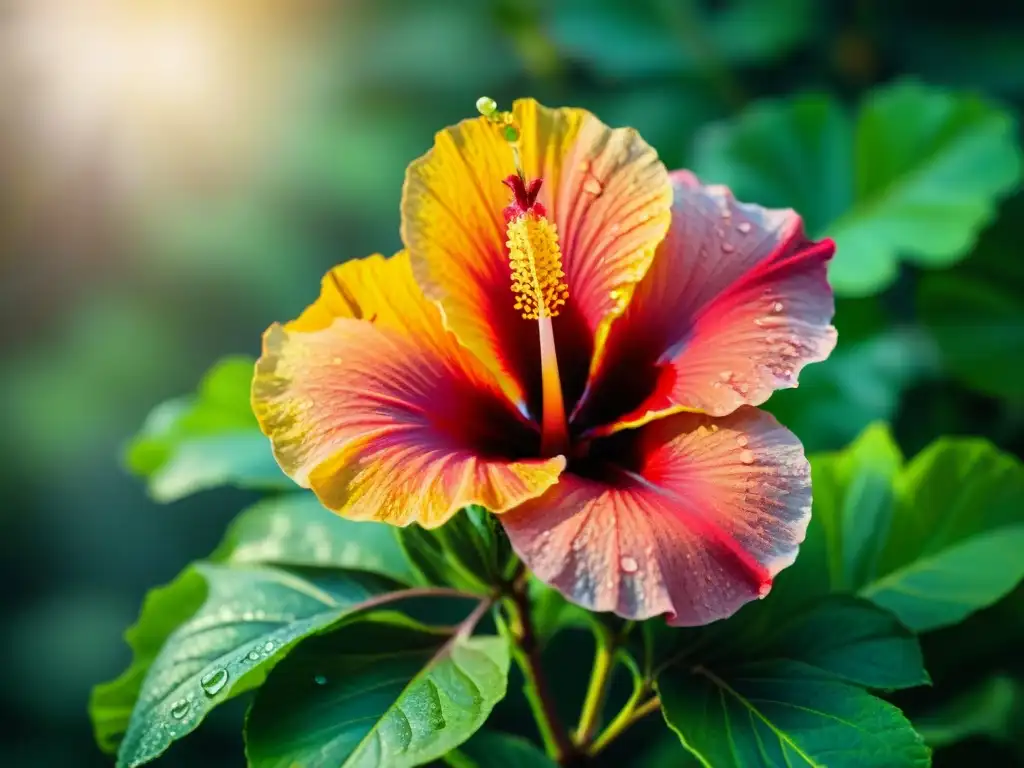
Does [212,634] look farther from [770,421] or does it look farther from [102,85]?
[102,85]

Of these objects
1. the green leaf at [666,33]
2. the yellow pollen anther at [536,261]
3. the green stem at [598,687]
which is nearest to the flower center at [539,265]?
the yellow pollen anther at [536,261]

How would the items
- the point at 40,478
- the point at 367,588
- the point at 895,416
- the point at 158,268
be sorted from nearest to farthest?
1. the point at 367,588
2. the point at 895,416
3. the point at 40,478
4. the point at 158,268

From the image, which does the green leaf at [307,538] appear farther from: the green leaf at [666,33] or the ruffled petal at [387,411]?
the green leaf at [666,33]

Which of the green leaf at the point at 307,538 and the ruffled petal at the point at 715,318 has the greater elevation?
the ruffled petal at the point at 715,318

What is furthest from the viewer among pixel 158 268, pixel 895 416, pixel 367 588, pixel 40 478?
pixel 158 268

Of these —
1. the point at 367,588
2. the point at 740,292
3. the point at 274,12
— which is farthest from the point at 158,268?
the point at 740,292

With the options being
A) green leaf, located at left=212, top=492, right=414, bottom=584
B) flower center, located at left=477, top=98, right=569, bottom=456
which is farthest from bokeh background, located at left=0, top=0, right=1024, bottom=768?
flower center, located at left=477, top=98, right=569, bottom=456
